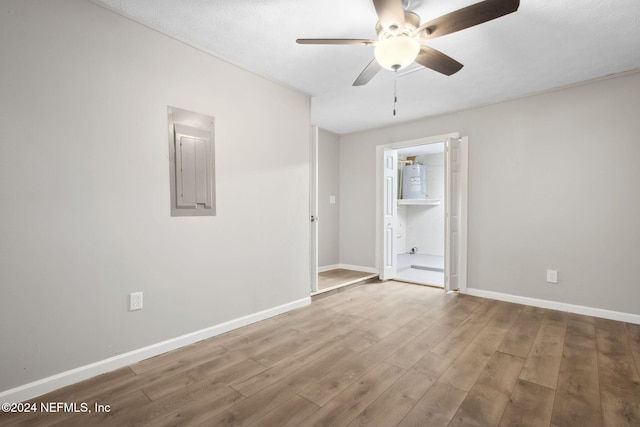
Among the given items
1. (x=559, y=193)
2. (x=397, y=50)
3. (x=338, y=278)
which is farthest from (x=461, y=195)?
(x=397, y=50)

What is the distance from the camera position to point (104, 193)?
1972mm

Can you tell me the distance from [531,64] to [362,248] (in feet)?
10.7

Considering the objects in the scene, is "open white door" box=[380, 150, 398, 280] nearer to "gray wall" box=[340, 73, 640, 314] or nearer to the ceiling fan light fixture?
"gray wall" box=[340, 73, 640, 314]

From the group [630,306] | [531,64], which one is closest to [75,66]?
[531,64]

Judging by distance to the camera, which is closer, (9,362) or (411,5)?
(9,362)

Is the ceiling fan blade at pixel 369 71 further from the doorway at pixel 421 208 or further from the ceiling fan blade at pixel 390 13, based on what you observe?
the doorway at pixel 421 208

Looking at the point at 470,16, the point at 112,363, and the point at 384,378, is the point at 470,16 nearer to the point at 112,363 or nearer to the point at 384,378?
the point at 384,378

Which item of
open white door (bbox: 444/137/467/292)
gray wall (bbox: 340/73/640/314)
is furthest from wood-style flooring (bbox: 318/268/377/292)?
gray wall (bbox: 340/73/640/314)

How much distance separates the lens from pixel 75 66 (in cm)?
186

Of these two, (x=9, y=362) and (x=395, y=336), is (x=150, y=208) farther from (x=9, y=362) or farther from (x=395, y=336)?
(x=395, y=336)

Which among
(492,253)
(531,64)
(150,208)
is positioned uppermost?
(531,64)

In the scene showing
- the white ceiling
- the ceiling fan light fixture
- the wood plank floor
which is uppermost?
the white ceiling

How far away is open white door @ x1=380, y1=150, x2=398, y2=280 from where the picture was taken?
464cm

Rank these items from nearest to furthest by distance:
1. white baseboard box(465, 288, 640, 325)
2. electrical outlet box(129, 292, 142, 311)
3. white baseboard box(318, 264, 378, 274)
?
electrical outlet box(129, 292, 142, 311) < white baseboard box(465, 288, 640, 325) < white baseboard box(318, 264, 378, 274)
